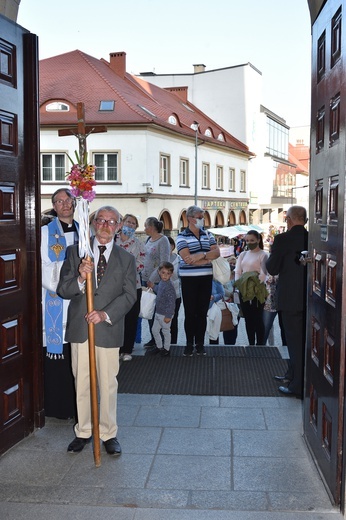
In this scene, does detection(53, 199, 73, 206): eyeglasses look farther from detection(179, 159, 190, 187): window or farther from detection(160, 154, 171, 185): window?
detection(179, 159, 190, 187): window

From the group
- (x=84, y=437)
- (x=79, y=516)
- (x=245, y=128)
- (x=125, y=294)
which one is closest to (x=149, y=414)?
(x=84, y=437)

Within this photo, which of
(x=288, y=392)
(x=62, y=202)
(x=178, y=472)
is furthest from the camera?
(x=288, y=392)

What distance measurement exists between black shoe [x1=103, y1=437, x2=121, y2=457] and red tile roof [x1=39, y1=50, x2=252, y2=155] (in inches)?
1088

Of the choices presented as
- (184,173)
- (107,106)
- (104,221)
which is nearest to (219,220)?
(184,173)

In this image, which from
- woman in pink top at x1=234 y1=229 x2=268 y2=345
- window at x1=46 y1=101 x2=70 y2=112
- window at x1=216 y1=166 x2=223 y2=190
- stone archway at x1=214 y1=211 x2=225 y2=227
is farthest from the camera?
stone archway at x1=214 y1=211 x2=225 y2=227

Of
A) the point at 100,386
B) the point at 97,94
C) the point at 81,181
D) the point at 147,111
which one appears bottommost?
the point at 100,386

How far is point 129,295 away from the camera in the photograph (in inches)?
200

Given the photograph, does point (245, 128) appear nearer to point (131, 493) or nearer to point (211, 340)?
point (211, 340)

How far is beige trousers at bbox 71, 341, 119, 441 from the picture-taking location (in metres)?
5.07

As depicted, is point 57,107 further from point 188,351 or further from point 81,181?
point 81,181

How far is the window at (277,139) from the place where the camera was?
56812 mm

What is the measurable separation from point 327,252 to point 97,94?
31643 millimetres

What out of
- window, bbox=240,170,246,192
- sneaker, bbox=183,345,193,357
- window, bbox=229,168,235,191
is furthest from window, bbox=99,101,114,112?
sneaker, bbox=183,345,193,357

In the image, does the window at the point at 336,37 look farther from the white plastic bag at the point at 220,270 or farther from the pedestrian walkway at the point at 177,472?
the white plastic bag at the point at 220,270
